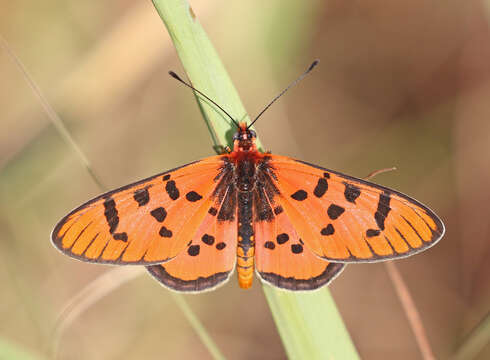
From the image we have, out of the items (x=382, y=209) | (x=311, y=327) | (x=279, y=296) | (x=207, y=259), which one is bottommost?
(x=311, y=327)

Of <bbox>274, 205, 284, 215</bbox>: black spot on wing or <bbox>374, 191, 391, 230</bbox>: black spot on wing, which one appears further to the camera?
<bbox>274, 205, 284, 215</bbox>: black spot on wing

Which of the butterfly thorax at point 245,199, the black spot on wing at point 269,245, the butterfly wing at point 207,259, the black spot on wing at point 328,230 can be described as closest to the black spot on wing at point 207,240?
the butterfly wing at point 207,259

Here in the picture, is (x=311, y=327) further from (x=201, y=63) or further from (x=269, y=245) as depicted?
(x=201, y=63)

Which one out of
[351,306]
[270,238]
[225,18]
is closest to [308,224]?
[270,238]

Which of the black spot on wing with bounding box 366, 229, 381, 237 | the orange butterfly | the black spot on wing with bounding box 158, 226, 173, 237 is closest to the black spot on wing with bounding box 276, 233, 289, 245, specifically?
the orange butterfly

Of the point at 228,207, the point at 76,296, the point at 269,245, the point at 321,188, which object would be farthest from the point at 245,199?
the point at 76,296

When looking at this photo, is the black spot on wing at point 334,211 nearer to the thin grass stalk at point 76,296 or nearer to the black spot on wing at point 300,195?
the black spot on wing at point 300,195

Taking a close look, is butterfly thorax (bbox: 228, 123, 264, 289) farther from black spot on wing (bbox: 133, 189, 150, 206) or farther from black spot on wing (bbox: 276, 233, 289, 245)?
black spot on wing (bbox: 133, 189, 150, 206)
